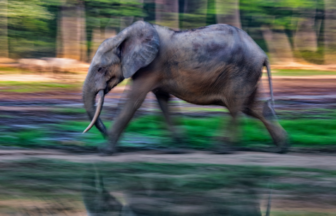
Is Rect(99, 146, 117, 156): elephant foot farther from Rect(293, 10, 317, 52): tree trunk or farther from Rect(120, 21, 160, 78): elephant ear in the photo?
Rect(293, 10, 317, 52): tree trunk

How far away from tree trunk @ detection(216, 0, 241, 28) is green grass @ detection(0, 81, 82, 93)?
323 inches

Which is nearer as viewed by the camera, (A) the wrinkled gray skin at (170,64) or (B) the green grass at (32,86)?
(A) the wrinkled gray skin at (170,64)

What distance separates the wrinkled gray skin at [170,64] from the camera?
700cm

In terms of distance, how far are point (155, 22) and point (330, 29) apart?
25.1ft

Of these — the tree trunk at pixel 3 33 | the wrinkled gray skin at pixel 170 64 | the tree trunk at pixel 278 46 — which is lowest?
the tree trunk at pixel 278 46

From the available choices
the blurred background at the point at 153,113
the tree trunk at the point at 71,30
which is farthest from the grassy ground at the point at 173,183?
the tree trunk at the point at 71,30

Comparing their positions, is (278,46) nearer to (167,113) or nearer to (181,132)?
(181,132)

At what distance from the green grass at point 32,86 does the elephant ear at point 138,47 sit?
7457 millimetres

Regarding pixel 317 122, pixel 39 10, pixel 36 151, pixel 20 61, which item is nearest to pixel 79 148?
pixel 36 151

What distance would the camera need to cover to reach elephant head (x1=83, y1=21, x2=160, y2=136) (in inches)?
272

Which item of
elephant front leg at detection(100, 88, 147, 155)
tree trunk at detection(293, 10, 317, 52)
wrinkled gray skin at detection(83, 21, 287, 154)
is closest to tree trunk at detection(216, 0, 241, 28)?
tree trunk at detection(293, 10, 317, 52)

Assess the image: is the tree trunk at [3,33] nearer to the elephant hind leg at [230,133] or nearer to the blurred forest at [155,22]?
the blurred forest at [155,22]

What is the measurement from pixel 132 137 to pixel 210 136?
4.07 feet

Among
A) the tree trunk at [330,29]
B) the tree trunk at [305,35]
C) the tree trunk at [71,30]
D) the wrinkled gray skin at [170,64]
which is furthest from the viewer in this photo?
the tree trunk at [305,35]
